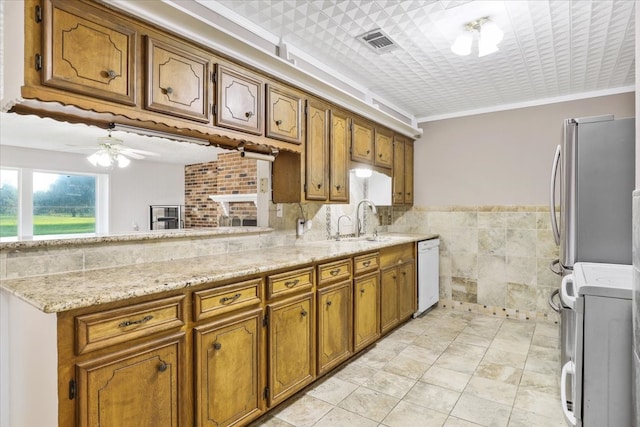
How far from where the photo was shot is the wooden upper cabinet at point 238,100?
2.13m

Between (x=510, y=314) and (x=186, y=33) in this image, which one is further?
(x=510, y=314)

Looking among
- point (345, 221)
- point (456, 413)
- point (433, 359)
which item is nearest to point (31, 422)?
point (456, 413)

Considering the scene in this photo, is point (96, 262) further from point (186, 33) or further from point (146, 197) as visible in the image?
point (146, 197)

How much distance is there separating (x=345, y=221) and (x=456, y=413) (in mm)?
2251

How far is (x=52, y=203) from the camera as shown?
16.6 feet

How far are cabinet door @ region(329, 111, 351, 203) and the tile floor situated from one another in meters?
1.48

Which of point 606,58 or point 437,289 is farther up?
point 606,58

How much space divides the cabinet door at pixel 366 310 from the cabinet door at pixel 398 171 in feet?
4.77

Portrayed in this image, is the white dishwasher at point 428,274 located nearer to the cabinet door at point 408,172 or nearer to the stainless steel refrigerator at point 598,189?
the cabinet door at point 408,172

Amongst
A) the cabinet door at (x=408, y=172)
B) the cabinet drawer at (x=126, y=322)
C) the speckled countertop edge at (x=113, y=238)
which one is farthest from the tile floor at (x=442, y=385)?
the cabinet door at (x=408, y=172)

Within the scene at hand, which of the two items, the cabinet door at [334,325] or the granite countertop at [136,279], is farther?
the cabinet door at [334,325]

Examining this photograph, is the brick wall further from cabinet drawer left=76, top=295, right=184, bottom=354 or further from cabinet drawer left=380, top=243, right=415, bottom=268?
cabinet drawer left=76, top=295, right=184, bottom=354

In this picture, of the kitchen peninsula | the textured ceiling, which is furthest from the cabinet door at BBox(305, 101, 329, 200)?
the kitchen peninsula

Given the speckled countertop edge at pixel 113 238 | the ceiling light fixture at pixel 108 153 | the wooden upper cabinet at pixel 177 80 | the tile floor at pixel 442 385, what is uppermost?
the wooden upper cabinet at pixel 177 80
